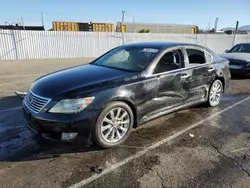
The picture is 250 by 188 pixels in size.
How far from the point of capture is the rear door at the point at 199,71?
474cm

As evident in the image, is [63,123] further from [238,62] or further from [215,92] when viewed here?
[238,62]

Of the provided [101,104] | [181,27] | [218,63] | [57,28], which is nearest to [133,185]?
[101,104]

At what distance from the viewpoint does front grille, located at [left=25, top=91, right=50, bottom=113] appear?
320 cm

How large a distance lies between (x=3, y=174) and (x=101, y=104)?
152cm

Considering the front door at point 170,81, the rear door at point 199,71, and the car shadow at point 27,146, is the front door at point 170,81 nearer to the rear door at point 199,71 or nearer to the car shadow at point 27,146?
the rear door at point 199,71

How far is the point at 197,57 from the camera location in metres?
5.02

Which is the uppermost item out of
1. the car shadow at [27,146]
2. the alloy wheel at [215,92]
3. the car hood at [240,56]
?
the car hood at [240,56]

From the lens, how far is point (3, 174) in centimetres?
287

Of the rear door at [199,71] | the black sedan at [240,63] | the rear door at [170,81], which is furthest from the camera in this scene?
the black sedan at [240,63]

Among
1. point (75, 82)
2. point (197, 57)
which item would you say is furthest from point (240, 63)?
point (75, 82)

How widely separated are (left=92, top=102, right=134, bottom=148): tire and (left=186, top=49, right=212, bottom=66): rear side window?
1.97 metres

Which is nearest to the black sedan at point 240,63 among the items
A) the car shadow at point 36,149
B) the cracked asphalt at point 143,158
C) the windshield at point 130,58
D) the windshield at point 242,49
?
the windshield at point 242,49

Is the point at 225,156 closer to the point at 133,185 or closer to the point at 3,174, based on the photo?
the point at 133,185

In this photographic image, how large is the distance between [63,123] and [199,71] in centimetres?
315
